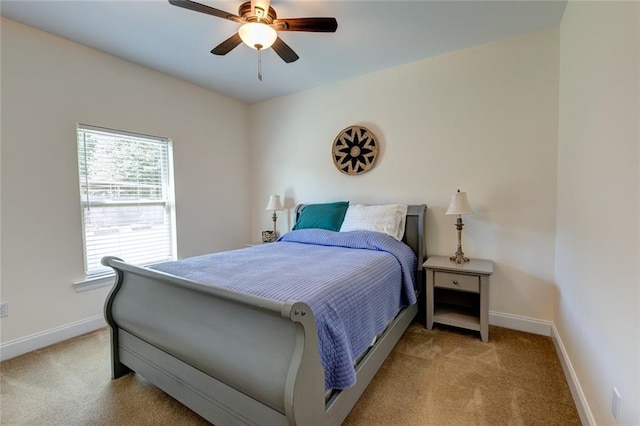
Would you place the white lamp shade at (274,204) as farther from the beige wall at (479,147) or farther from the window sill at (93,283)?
the window sill at (93,283)

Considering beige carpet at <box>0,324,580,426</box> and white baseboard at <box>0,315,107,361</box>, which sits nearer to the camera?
beige carpet at <box>0,324,580,426</box>

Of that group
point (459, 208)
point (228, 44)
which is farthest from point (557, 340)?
point (228, 44)

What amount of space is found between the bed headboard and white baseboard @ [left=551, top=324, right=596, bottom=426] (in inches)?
44.8

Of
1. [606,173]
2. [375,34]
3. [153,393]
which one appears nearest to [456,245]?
[606,173]

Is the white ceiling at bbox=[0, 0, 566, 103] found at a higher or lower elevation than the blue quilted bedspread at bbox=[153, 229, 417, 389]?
higher

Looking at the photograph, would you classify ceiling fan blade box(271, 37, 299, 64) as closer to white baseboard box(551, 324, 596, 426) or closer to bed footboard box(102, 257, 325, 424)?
bed footboard box(102, 257, 325, 424)

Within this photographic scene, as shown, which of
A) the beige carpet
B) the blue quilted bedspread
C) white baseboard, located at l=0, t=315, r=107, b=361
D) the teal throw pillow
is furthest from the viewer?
the teal throw pillow

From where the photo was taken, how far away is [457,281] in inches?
96.7

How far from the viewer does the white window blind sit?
2.71 m

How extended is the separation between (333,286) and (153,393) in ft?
4.48

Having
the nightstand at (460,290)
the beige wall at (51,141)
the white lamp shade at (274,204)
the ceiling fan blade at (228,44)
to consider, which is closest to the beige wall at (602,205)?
the nightstand at (460,290)

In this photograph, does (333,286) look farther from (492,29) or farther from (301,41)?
(492,29)

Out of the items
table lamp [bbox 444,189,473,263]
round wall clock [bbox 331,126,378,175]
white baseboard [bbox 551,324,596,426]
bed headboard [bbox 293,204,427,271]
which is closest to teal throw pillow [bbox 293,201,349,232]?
round wall clock [bbox 331,126,378,175]

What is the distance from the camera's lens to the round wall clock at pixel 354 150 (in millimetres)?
3230
